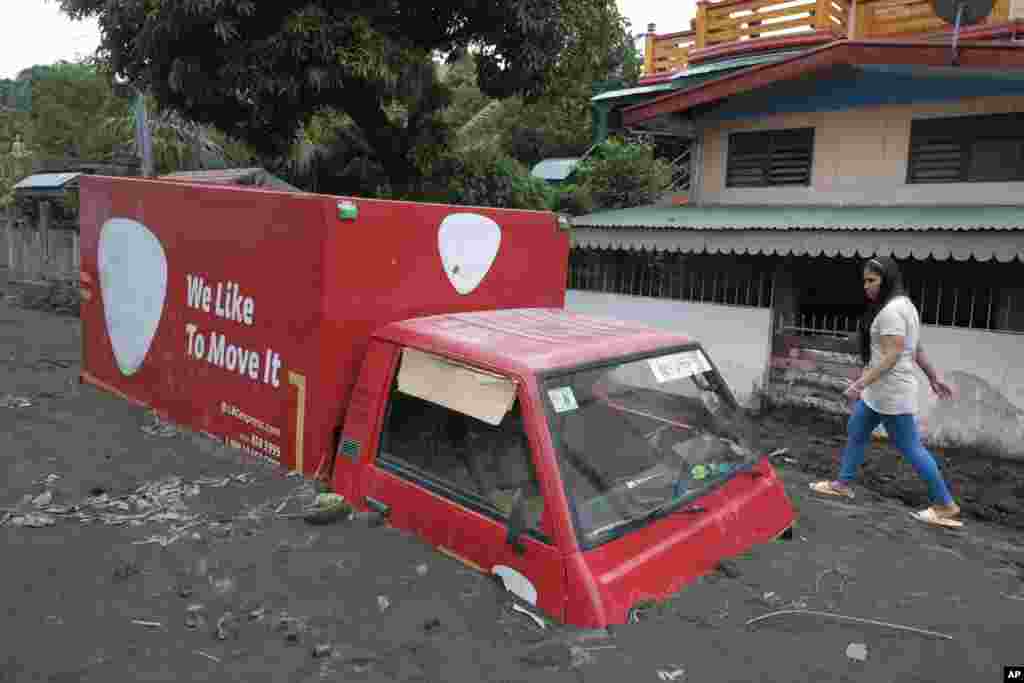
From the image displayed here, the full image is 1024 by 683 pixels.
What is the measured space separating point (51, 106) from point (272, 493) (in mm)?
26371

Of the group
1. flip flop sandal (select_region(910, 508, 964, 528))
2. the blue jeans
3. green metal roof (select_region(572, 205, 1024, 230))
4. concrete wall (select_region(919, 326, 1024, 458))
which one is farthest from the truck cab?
green metal roof (select_region(572, 205, 1024, 230))

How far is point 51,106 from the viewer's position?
24.2 meters

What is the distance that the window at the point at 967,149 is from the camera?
9.52 meters

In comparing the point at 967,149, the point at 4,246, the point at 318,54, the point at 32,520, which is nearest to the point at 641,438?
the point at 32,520

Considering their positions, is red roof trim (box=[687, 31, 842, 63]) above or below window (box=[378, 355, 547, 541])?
above

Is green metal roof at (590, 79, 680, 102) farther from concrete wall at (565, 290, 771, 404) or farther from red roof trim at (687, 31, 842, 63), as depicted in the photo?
concrete wall at (565, 290, 771, 404)

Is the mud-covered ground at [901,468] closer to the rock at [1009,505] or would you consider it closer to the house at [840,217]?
the rock at [1009,505]

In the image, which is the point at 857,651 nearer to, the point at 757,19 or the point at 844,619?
the point at 844,619

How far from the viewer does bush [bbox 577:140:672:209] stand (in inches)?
533

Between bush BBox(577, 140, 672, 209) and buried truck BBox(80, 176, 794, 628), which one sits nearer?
buried truck BBox(80, 176, 794, 628)

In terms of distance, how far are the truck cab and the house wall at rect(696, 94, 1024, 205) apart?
8204 mm

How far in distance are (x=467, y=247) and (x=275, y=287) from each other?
3.47 feet

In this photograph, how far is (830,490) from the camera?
5211 mm

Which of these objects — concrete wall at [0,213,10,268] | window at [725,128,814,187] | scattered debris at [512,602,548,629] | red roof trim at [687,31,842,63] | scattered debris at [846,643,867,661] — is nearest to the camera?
scattered debris at [846,643,867,661]
